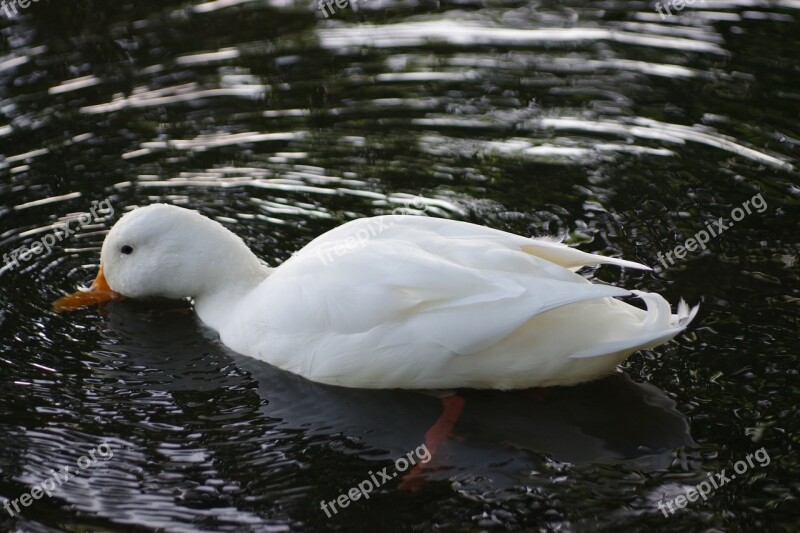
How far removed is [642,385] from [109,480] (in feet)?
8.39

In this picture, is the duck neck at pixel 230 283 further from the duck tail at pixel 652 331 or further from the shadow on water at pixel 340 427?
the duck tail at pixel 652 331

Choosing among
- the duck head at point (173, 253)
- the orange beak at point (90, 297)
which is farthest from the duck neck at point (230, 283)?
the orange beak at point (90, 297)

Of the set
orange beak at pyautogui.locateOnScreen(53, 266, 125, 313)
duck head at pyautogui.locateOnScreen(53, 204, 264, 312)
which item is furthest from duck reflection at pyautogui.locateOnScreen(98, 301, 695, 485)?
orange beak at pyautogui.locateOnScreen(53, 266, 125, 313)

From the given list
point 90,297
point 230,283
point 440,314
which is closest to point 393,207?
point 230,283

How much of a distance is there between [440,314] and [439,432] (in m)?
0.55

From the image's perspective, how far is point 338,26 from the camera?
10.1m

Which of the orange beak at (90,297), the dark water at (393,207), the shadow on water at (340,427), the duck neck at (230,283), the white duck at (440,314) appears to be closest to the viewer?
the dark water at (393,207)

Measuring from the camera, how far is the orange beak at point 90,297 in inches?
243

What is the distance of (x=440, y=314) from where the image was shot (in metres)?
4.99

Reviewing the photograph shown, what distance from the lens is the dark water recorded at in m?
4.60

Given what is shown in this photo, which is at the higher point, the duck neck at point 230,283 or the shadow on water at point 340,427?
the duck neck at point 230,283

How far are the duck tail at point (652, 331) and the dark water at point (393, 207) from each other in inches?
14.9

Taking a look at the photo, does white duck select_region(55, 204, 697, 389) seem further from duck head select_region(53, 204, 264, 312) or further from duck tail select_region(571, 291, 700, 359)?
duck head select_region(53, 204, 264, 312)

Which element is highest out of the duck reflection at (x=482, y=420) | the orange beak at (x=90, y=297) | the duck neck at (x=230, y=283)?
the duck neck at (x=230, y=283)
